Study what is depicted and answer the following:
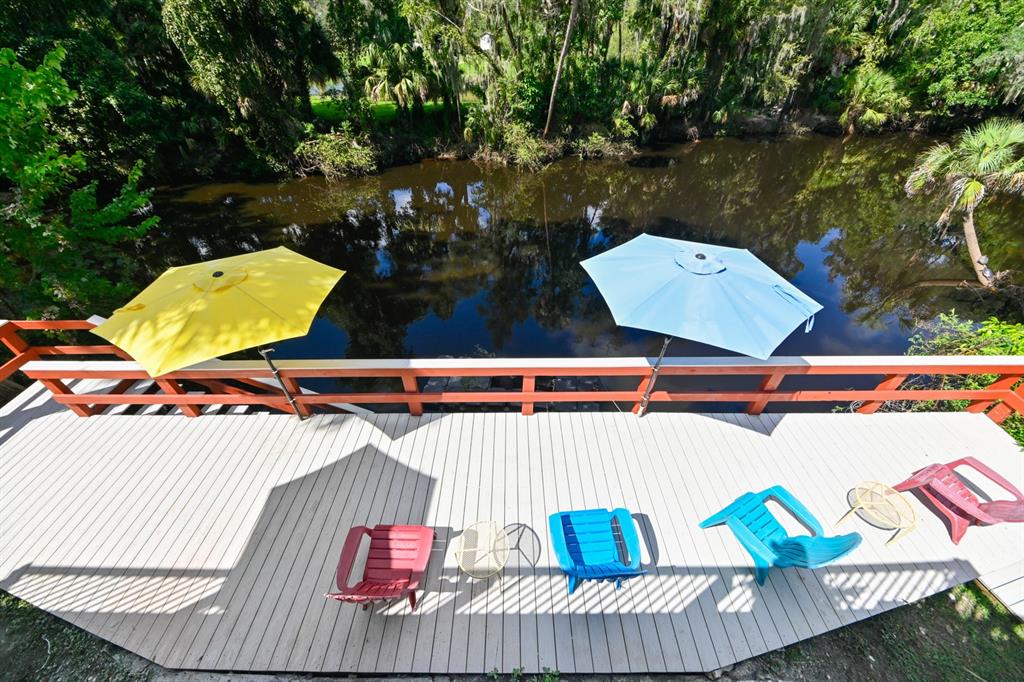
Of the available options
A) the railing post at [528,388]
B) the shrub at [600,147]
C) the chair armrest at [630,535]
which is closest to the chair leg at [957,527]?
the chair armrest at [630,535]

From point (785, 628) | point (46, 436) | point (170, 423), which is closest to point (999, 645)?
point (785, 628)

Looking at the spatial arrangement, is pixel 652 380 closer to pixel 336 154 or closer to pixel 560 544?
pixel 560 544

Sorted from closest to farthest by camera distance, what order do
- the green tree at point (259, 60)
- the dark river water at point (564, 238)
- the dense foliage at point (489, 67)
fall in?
1. the dark river water at point (564, 238)
2. the green tree at point (259, 60)
3. the dense foliage at point (489, 67)

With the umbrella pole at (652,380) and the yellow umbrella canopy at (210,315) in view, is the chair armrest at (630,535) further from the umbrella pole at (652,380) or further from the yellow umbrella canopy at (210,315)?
the yellow umbrella canopy at (210,315)

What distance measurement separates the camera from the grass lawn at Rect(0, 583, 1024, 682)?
10.3 ft

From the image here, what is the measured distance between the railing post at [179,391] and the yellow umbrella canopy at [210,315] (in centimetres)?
128

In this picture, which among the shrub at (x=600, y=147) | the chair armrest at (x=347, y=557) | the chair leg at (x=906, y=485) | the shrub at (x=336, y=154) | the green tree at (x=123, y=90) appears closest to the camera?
the chair armrest at (x=347, y=557)

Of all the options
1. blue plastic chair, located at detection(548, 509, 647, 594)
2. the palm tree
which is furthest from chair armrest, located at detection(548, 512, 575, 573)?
the palm tree

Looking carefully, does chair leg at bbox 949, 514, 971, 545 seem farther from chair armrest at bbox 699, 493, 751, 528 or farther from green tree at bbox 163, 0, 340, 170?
green tree at bbox 163, 0, 340, 170

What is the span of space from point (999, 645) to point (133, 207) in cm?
1325

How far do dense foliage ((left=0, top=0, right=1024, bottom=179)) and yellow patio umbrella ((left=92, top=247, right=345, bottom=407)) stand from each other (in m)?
17.2

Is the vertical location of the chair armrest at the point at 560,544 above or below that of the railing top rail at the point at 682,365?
below

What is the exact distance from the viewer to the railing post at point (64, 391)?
4699 millimetres

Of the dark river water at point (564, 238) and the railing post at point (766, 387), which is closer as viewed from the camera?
the railing post at point (766, 387)
